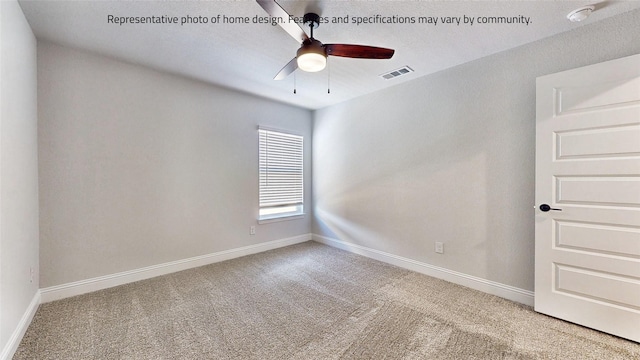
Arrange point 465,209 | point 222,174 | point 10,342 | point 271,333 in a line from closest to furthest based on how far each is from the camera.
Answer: point 10,342
point 271,333
point 465,209
point 222,174

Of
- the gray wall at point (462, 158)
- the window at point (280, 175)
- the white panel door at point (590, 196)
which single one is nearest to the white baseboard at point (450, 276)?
the gray wall at point (462, 158)

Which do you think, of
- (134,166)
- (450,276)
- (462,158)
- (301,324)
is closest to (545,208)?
(462,158)

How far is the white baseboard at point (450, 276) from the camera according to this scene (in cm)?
248

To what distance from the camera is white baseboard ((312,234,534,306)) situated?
248cm

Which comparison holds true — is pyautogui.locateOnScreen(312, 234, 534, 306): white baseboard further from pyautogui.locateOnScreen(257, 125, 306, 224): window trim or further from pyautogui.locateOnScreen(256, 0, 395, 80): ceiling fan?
pyautogui.locateOnScreen(256, 0, 395, 80): ceiling fan

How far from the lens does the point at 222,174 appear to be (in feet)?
12.0

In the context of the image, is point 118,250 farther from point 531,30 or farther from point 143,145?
point 531,30

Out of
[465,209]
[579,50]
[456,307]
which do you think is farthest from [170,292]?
[579,50]

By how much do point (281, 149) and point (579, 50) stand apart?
371 cm

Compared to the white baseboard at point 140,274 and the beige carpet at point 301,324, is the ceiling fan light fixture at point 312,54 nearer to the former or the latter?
the beige carpet at point 301,324

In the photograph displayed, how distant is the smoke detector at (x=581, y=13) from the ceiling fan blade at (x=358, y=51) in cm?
147

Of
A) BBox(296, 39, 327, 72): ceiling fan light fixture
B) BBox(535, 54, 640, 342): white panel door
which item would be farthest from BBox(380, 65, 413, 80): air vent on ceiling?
BBox(296, 39, 327, 72): ceiling fan light fixture

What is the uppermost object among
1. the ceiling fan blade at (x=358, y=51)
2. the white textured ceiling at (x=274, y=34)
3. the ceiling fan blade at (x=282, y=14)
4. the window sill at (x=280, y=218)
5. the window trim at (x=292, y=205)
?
the white textured ceiling at (x=274, y=34)

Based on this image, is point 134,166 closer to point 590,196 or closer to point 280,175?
point 280,175
